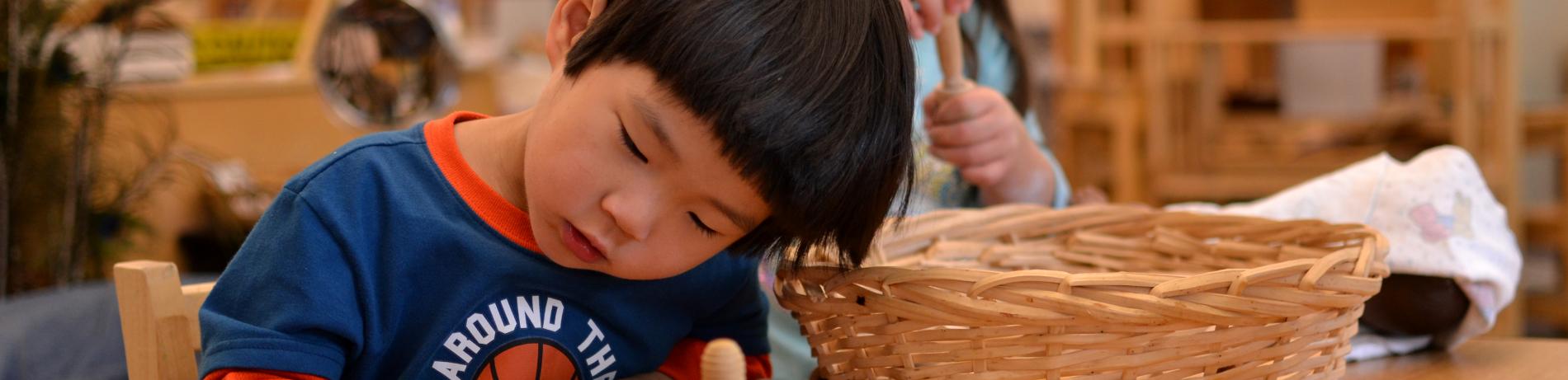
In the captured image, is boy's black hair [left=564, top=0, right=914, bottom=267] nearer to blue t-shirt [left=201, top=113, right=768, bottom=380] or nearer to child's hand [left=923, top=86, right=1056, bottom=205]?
blue t-shirt [left=201, top=113, right=768, bottom=380]

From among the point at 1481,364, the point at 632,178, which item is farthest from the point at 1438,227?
the point at 632,178

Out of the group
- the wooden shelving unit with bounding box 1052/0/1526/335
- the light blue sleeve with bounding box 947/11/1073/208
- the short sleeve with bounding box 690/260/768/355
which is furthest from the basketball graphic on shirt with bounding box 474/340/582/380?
the wooden shelving unit with bounding box 1052/0/1526/335

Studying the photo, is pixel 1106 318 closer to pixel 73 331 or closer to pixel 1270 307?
pixel 1270 307

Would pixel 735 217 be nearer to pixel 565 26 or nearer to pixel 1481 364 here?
pixel 565 26

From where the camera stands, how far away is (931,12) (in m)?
0.88

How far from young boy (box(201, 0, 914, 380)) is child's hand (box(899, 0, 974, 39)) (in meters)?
0.19

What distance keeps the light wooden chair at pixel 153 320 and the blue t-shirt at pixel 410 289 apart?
59 millimetres

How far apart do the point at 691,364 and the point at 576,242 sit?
18 centimetres

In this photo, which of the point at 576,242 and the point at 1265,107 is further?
the point at 1265,107

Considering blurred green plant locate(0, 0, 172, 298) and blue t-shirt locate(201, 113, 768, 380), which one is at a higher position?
blue t-shirt locate(201, 113, 768, 380)

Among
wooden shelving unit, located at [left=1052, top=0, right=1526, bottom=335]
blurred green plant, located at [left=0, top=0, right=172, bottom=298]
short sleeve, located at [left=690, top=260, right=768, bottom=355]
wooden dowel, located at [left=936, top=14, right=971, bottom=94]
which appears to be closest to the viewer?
short sleeve, located at [left=690, top=260, right=768, bottom=355]

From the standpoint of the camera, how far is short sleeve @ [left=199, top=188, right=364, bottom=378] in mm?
594

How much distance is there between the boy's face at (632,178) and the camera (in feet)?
1.92

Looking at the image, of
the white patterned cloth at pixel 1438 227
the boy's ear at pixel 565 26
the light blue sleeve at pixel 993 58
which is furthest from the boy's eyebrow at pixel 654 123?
the light blue sleeve at pixel 993 58
